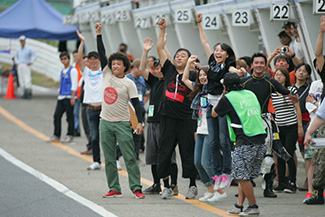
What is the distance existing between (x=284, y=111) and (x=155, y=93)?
1.98 meters

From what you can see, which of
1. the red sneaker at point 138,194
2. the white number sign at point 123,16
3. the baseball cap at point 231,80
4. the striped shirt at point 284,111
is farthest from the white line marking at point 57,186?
the white number sign at point 123,16

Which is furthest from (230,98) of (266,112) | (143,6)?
(143,6)

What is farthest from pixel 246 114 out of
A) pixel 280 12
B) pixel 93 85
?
pixel 93 85

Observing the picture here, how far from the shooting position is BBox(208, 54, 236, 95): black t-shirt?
9.42 meters

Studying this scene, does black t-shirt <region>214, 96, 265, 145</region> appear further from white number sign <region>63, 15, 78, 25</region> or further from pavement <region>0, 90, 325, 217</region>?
white number sign <region>63, 15, 78, 25</region>

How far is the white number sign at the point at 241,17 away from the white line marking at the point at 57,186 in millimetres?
5097

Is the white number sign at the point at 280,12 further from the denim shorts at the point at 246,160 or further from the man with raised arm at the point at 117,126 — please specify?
the denim shorts at the point at 246,160

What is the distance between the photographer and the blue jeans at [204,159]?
9523 millimetres

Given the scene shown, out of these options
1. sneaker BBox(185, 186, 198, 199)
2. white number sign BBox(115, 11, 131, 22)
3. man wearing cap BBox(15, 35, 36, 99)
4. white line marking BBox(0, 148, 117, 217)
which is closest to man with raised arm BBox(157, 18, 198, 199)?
sneaker BBox(185, 186, 198, 199)

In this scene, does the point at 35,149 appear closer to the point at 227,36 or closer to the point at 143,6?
the point at 227,36

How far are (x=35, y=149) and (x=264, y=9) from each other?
559 centimetres

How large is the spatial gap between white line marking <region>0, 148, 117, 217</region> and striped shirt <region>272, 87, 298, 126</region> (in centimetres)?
326

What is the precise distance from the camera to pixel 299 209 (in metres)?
9.14

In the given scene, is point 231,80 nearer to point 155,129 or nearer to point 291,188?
point 155,129
